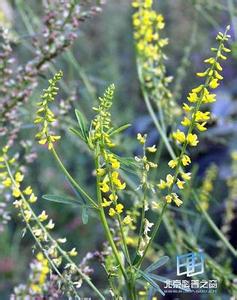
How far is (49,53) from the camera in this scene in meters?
1.57

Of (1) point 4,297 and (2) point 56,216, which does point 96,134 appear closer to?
(1) point 4,297

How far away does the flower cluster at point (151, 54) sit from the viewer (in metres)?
1.49

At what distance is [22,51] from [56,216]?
6.05 ft

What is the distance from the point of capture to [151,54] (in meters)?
1.54

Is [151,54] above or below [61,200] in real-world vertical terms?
above

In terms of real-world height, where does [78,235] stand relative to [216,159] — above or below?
below

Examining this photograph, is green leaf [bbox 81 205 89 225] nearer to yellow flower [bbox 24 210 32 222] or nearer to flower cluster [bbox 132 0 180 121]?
yellow flower [bbox 24 210 32 222]

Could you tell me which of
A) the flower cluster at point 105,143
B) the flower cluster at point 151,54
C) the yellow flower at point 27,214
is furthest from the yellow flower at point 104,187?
the flower cluster at point 151,54

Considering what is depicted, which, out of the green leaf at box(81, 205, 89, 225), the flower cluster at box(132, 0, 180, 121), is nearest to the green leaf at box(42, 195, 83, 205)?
the green leaf at box(81, 205, 89, 225)

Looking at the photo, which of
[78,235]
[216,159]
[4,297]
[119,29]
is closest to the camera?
[4,297]

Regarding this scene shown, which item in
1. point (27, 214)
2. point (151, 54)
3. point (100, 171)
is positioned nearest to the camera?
point (100, 171)

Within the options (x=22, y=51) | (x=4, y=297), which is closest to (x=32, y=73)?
(x=4, y=297)

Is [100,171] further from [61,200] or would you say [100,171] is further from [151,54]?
[151,54]

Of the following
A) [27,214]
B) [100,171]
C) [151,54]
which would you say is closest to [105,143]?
[100,171]
